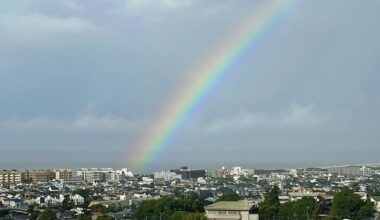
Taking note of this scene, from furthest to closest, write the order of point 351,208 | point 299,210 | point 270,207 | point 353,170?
point 353,170
point 299,210
point 270,207
point 351,208

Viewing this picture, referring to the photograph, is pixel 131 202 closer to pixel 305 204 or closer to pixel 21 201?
pixel 21 201

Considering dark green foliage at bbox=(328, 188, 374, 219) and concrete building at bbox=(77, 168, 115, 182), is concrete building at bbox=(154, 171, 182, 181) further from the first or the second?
dark green foliage at bbox=(328, 188, 374, 219)

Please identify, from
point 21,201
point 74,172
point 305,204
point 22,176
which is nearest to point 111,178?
point 74,172

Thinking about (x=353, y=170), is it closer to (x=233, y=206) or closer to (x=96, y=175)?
(x=96, y=175)

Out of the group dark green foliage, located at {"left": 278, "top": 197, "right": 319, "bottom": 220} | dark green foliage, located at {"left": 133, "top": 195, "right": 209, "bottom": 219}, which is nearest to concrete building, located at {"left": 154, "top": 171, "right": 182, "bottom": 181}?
dark green foliage, located at {"left": 133, "top": 195, "right": 209, "bottom": 219}

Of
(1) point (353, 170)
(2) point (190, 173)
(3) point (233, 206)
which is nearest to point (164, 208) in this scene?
(3) point (233, 206)

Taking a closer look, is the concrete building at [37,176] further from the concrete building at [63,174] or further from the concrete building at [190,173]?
the concrete building at [190,173]
